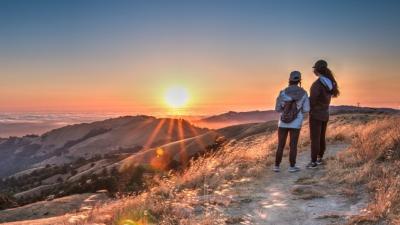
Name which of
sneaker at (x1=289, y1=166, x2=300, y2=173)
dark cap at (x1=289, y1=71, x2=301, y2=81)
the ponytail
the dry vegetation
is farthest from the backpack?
the dry vegetation

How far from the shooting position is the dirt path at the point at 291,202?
24.5 ft

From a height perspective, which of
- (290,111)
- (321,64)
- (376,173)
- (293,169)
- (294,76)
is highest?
(321,64)

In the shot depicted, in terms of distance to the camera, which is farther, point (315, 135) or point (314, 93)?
point (315, 135)

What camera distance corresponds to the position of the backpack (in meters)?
11.5

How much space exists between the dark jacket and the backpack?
0.56 m

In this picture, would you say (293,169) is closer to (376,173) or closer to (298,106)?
(298,106)

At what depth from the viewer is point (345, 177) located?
32.1 ft

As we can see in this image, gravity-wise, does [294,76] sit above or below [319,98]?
A: above

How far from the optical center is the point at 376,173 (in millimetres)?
9633

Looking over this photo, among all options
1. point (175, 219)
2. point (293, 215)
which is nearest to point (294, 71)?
point (293, 215)

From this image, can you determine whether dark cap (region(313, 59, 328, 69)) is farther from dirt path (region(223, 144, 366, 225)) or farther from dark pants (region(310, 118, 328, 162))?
dirt path (region(223, 144, 366, 225))

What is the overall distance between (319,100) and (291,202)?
3853 mm

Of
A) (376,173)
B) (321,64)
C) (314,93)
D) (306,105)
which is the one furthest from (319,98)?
(376,173)

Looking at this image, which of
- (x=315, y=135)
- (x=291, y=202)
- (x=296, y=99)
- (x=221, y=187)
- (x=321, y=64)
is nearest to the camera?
(x=291, y=202)
